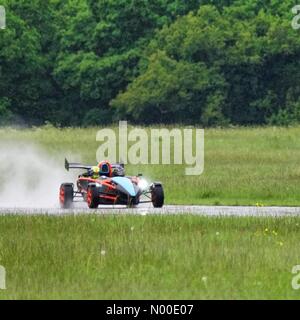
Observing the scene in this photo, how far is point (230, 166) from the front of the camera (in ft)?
135

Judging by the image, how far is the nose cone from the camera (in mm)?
26469

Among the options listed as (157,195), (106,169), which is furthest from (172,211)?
(106,169)

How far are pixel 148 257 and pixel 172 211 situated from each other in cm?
853

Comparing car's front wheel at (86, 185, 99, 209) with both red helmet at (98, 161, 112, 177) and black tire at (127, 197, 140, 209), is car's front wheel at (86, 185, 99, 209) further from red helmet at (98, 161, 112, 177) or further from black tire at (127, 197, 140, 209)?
red helmet at (98, 161, 112, 177)

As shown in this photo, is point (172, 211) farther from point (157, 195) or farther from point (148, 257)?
point (148, 257)

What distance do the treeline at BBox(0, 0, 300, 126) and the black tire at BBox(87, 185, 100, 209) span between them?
4925 cm

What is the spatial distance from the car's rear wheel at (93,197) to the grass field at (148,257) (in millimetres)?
3866

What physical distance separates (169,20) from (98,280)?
71.0 m

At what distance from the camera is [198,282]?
50.2 ft

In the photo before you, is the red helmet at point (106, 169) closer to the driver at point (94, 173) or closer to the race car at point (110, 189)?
the race car at point (110, 189)

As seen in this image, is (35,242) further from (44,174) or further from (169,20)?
(169,20)

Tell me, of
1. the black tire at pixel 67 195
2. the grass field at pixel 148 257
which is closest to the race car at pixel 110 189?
the black tire at pixel 67 195

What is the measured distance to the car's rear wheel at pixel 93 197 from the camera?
26.7 meters
